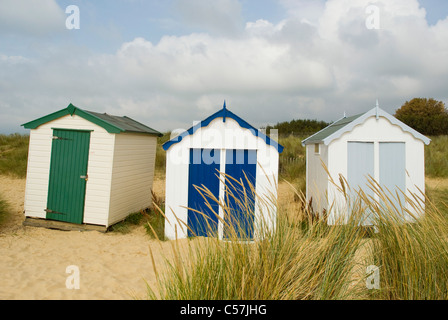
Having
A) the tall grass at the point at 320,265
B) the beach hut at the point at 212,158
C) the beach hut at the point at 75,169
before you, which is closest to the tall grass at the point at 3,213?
the beach hut at the point at 75,169

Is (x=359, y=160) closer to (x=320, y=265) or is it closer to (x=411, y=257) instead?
(x=411, y=257)

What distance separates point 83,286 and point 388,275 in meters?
4.31

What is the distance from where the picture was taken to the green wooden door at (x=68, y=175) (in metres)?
8.13

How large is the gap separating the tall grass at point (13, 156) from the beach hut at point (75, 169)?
820cm

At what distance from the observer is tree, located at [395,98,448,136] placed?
30781 millimetres

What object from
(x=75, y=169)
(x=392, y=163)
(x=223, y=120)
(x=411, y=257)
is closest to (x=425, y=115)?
(x=392, y=163)

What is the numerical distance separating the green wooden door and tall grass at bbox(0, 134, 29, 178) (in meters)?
8.50

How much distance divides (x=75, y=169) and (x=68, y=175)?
264 millimetres

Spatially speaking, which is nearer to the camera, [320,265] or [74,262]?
[320,265]

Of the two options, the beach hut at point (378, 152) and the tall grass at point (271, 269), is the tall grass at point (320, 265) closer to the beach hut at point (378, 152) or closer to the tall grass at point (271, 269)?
the tall grass at point (271, 269)

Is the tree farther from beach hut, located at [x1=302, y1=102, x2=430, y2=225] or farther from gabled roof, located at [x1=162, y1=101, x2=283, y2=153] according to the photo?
gabled roof, located at [x1=162, y1=101, x2=283, y2=153]

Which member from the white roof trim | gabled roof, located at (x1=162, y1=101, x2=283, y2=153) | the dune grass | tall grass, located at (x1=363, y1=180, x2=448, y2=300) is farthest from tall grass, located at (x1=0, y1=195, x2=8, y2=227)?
tall grass, located at (x1=363, y1=180, x2=448, y2=300)

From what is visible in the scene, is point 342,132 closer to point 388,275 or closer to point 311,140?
point 311,140

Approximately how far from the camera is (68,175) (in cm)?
823
